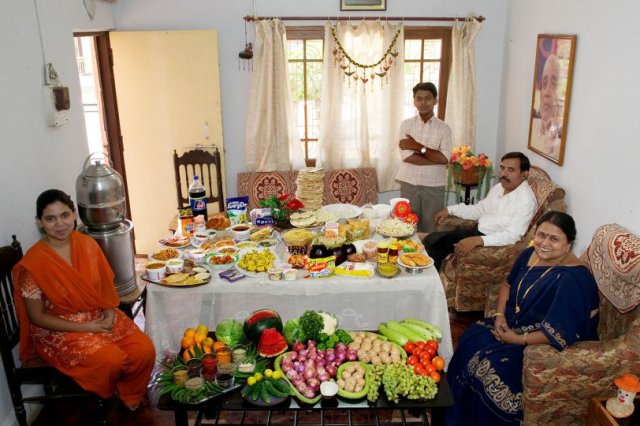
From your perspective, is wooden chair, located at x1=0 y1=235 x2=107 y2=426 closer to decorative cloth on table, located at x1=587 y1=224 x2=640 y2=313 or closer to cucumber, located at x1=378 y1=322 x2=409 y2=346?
cucumber, located at x1=378 y1=322 x2=409 y2=346

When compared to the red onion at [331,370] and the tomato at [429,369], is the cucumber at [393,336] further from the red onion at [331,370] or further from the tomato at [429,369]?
the red onion at [331,370]

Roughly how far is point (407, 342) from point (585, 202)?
2.17 meters

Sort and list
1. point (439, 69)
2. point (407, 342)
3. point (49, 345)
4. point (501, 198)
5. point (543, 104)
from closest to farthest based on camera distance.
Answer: point (407, 342) < point (49, 345) < point (501, 198) < point (543, 104) < point (439, 69)

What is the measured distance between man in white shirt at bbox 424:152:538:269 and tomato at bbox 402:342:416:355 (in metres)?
1.63

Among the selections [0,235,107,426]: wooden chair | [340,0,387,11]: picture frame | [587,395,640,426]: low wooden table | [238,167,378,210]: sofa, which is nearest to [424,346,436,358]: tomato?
[587,395,640,426]: low wooden table

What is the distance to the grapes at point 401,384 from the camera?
7.89 ft

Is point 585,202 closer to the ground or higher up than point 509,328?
higher up

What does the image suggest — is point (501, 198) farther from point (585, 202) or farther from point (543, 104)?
point (543, 104)

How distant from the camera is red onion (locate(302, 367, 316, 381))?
249 cm

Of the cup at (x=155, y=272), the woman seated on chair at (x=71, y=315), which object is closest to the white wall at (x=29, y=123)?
the woman seated on chair at (x=71, y=315)

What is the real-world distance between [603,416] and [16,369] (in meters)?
3.06

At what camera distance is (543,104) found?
4.70 m

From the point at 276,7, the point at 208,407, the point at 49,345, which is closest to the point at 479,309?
the point at 208,407

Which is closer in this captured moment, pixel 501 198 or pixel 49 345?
pixel 49 345
